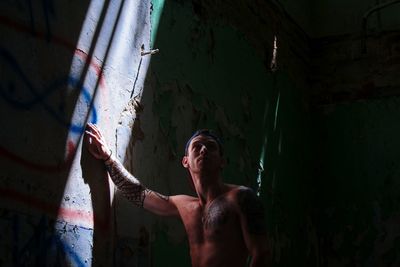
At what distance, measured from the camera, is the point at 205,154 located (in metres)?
2.96

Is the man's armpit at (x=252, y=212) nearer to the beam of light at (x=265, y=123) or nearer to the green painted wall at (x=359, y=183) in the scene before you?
the beam of light at (x=265, y=123)

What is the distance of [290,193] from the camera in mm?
5676

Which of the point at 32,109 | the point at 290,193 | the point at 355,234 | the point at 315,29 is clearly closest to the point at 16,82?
the point at 32,109

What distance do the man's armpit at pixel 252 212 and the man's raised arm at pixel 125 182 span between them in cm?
47

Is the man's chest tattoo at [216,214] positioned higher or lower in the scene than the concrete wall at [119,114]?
lower

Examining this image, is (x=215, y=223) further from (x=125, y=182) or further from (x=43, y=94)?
(x=43, y=94)

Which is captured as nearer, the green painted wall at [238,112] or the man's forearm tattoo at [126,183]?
the man's forearm tattoo at [126,183]

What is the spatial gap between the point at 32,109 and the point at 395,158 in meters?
4.33

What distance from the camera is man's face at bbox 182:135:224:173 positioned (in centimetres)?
296

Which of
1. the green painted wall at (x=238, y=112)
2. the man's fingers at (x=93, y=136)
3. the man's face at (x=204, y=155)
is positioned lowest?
→ the man's face at (x=204, y=155)

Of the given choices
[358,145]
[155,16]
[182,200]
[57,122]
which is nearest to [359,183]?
[358,145]

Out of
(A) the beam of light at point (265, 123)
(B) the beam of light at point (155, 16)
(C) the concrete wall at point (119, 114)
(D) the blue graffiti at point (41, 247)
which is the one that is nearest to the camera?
(D) the blue graffiti at point (41, 247)

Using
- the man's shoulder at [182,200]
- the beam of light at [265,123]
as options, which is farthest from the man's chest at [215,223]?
the beam of light at [265,123]

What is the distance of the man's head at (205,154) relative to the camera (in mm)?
2959
